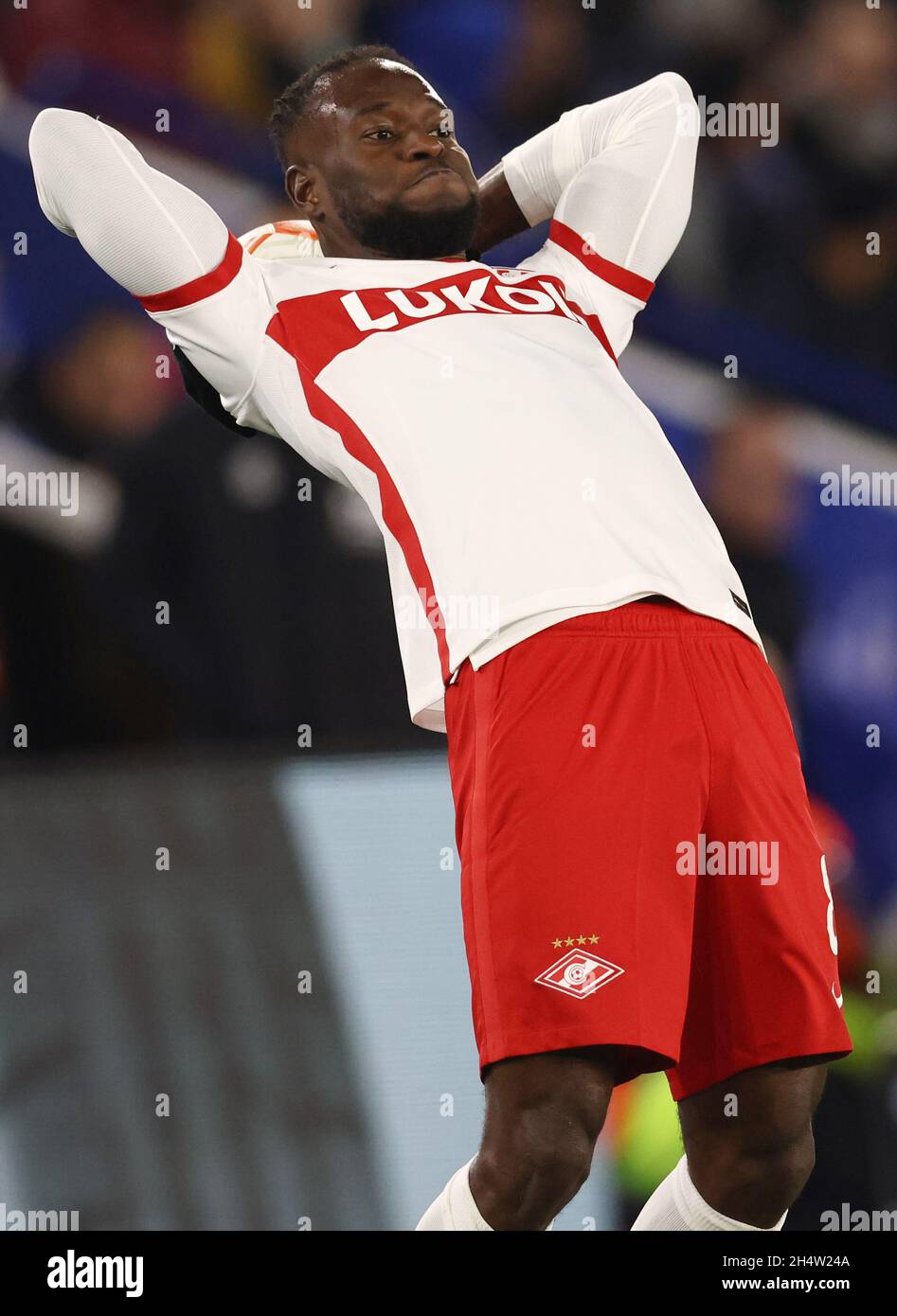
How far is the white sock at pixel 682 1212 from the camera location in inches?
59.6

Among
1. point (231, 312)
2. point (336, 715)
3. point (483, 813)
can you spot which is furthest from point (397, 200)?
point (336, 715)

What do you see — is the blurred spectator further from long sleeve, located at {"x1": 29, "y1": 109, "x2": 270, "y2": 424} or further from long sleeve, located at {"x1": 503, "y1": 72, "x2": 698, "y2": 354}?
long sleeve, located at {"x1": 29, "y1": 109, "x2": 270, "y2": 424}

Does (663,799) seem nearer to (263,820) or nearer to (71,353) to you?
(263,820)

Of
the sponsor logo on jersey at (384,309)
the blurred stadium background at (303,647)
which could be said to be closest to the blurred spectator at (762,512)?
the blurred stadium background at (303,647)

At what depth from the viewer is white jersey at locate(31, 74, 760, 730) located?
57.9 inches

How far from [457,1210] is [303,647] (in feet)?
3.78

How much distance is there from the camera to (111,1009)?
2232mm

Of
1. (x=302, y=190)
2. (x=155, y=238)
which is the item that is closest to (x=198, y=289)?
(x=155, y=238)

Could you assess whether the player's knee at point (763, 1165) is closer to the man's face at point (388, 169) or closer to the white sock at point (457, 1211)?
the white sock at point (457, 1211)

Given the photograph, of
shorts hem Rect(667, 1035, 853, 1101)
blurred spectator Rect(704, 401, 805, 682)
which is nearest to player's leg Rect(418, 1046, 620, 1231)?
shorts hem Rect(667, 1035, 853, 1101)

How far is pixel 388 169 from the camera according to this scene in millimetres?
1729

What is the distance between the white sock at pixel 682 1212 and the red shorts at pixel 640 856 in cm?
11

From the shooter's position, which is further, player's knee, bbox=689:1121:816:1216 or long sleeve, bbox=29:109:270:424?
long sleeve, bbox=29:109:270:424

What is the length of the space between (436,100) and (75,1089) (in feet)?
4.73
